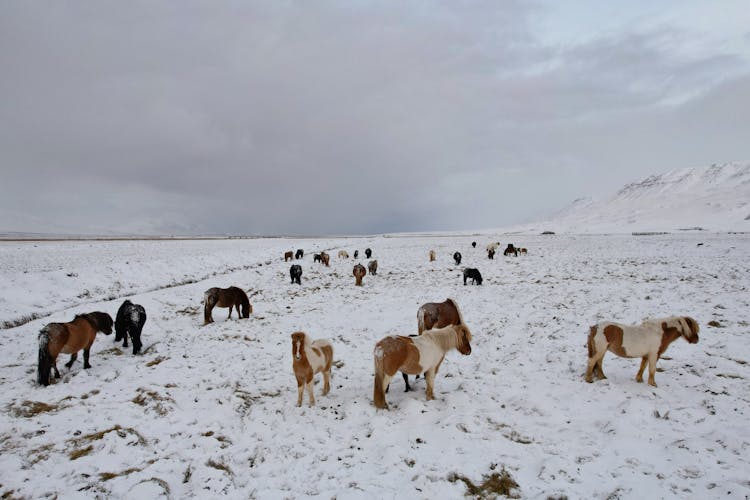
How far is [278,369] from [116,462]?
12.8ft

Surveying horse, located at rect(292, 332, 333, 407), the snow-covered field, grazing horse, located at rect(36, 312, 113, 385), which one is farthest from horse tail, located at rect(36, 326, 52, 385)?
horse, located at rect(292, 332, 333, 407)

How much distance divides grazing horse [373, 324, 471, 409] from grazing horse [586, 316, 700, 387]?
8.80ft

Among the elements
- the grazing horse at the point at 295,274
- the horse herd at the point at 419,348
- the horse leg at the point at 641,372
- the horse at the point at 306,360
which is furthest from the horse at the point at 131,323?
the horse leg at the point at 641,372

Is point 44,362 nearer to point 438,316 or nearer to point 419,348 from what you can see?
point 419,348

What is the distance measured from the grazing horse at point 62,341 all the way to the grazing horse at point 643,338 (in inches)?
457

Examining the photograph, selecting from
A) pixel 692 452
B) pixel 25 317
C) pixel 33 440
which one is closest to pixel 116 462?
pixel 33 440

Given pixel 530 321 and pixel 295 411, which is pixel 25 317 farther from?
pixel 530 321

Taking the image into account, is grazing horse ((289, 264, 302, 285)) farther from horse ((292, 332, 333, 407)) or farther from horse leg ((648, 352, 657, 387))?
horse leg ((648, 352, 657, 387))

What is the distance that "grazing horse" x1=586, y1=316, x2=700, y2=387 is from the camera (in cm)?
693

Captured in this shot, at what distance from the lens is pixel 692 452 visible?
507 cm

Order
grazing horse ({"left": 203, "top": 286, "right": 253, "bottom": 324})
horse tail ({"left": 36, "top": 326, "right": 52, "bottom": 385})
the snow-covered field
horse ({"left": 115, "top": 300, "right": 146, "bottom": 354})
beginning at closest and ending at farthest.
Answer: the snow-covered field < horse tail ({"left": 36, "top": 326, "right": 52, "bottom": 385}) < horse ({"left": 115, "top": 300, "right": 146, "bottom": 354}) < grazing horse ({"left": 203, "top": 286, "right": 253, "bottom": 324})

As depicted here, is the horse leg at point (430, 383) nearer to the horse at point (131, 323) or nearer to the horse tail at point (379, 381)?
the horse tail at point (379, 381)

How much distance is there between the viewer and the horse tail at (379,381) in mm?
6590

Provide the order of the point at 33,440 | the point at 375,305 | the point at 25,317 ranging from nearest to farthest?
the point at 33,440 → the point at 25,317 → the point at 375,305
